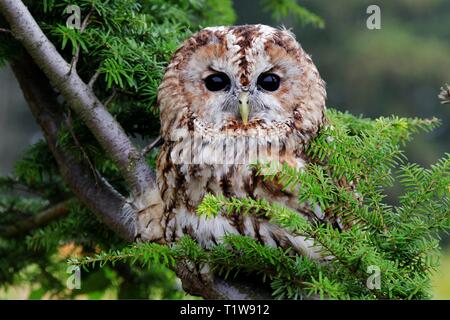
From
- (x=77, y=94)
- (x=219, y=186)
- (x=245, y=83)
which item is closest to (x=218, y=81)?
(x=245, y=83)

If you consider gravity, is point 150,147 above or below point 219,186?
above

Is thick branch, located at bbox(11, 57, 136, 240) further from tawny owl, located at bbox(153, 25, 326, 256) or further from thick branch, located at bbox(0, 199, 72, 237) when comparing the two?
thick branch, located at bbox(0, 199, 72, 237)

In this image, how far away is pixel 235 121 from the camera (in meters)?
1.58

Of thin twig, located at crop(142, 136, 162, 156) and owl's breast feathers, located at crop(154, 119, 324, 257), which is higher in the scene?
thin twig, located at crop(142, 136, 162, 156)

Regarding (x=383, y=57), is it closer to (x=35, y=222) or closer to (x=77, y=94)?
(x=35, y=222)

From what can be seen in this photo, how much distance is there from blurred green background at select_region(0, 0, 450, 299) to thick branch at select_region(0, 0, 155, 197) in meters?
7.87

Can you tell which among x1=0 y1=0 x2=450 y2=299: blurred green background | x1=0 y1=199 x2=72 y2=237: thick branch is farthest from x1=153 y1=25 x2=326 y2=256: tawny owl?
x1=0 y1=0 x2=450 y2=299: blurred green background

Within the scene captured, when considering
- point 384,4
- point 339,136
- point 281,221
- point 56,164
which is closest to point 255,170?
point 339,136

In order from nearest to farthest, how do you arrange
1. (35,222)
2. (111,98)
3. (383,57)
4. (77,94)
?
(77,94)
(111,98)
(35,222)
(383,57)

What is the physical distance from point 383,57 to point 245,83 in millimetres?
8723

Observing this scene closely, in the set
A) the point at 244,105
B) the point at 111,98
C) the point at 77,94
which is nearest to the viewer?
the point at 244,105

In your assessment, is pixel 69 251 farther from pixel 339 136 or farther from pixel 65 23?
pixel 339 136

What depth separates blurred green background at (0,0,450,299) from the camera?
31.2 feet
